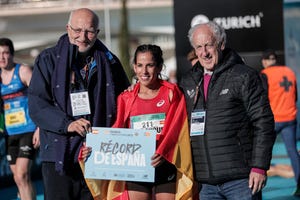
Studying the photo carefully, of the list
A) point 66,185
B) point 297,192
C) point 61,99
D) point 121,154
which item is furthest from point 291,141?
point 121,154

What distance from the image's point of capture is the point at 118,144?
Answer: 4.53m

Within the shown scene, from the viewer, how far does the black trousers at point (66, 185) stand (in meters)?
4.96

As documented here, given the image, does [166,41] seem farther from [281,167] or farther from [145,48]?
[145,48]

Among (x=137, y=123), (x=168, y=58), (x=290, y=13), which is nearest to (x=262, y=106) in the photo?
(x=137, y=123)

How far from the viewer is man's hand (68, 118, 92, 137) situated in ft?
15.4

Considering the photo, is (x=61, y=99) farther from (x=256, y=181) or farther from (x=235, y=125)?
(x=256, y=181)

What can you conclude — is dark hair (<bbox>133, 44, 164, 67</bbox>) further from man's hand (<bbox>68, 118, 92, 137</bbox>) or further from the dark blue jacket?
man's hand (<bbox>68, 118, 92, 137</bbox>)

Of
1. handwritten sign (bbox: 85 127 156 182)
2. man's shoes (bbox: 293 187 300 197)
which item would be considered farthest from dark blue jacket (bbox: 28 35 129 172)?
man's shoes (bbox: 293 187 300 197)

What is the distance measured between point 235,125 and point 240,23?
7789mm

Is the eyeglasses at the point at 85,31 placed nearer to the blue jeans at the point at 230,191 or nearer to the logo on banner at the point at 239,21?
the blue jeans at the point at 230,191

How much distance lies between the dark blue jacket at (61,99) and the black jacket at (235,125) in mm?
818

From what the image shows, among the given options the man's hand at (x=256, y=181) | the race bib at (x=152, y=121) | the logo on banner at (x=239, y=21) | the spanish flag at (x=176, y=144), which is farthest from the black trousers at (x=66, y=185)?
the logo on banner at (x=239, y=21)

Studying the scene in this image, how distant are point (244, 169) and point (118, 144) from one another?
0.83 meters

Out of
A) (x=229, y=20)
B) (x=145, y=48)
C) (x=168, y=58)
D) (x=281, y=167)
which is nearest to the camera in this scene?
(x=145, y=48)
